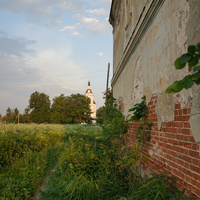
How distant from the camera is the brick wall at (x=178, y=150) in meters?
2.35

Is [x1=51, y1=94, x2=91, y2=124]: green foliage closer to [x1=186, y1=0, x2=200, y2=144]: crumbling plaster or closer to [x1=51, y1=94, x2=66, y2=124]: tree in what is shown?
[x1=51, y1=94, x2=66, y2=124]: tree

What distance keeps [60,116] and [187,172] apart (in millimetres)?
51875

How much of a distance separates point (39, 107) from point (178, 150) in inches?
2272

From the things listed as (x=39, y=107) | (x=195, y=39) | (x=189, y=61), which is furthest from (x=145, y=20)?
(x=39, y=107)

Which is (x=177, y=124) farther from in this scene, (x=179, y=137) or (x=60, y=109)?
(x=60, y=109)

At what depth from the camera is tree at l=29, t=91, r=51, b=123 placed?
55.3m

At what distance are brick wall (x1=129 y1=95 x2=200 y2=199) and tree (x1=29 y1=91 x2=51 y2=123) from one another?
179 ft

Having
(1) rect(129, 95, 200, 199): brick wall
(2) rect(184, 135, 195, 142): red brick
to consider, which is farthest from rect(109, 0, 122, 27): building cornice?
(2) rect(184, 135, 195, 142): red brick

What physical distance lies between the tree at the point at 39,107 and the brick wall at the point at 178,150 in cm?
5447

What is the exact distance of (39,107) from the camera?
5706 centimetres

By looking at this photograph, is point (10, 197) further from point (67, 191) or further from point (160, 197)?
point (160, 197)

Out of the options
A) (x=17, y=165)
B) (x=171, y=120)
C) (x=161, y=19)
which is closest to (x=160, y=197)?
(x=171, y=120)

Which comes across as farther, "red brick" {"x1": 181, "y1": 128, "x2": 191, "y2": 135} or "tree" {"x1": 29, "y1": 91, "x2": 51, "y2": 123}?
"tree" {"x1": 29, "y1": 91, "x2": 51, "y2": 123}

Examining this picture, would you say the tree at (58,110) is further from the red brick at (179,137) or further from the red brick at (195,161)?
the red brick at (195,161)
